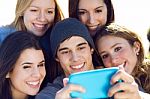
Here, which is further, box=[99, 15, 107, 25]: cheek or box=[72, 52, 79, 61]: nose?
box=[99, 15, 107, 25]: cheek

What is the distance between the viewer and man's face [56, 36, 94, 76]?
3.28 metres

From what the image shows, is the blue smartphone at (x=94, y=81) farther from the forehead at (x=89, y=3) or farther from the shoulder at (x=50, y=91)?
the forehead at (x=89, y=3)

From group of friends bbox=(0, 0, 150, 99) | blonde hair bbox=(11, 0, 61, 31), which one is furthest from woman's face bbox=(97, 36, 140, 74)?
blonde hair bbox=(11, 0, 61, 31)

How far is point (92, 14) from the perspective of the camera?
3.92m

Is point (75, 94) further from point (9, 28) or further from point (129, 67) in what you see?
point (9, 28)

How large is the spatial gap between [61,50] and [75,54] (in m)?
0.15

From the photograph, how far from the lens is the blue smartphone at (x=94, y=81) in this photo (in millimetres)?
2220

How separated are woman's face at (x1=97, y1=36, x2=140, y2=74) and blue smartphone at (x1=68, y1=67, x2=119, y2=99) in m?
1.22

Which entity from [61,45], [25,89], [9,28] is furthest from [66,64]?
[9,28]

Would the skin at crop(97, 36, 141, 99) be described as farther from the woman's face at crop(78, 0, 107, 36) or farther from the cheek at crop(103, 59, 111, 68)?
the woman's face at crop(78, 0, 107, 36)

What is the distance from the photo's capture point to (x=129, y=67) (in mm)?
3490

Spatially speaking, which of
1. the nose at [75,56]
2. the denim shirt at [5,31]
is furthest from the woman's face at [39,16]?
the nose at [75,56]

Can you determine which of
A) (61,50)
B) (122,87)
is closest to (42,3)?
(61,50)

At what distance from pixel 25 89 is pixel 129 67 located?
1.07 m
